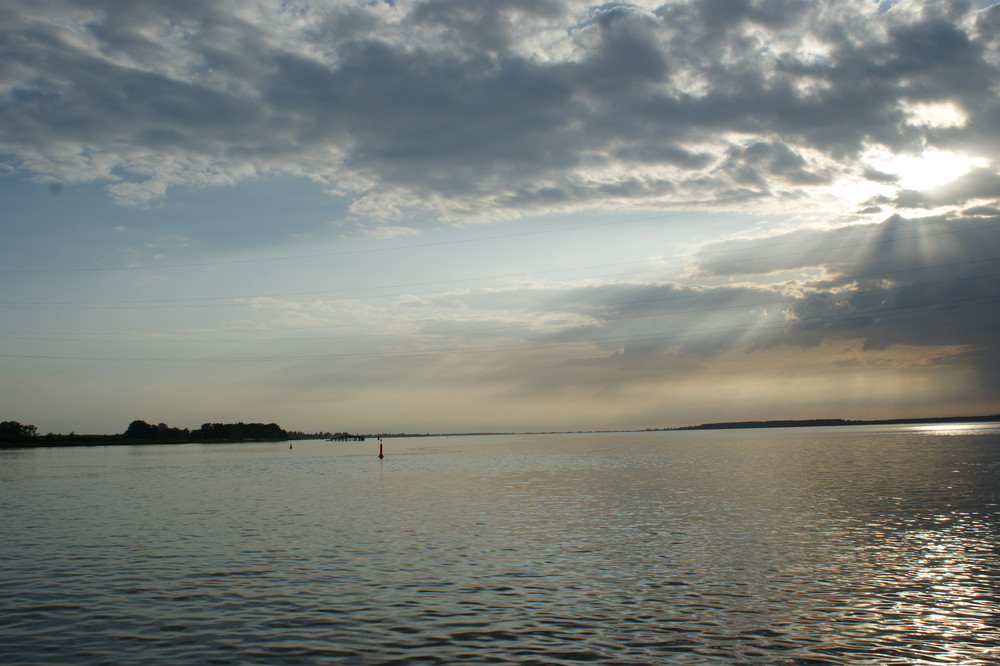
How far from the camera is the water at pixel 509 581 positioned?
1772 centimetres

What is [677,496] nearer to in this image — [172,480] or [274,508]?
[274,508]

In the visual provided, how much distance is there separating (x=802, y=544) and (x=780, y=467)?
6262 cm

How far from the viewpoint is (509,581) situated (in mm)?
25031

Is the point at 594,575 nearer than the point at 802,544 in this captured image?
Yes

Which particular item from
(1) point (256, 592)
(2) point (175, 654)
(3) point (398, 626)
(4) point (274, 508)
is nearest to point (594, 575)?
(3) point (398, 626)

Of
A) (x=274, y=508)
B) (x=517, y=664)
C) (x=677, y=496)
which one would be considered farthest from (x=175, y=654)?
(x=677, y=496)

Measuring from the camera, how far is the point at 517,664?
Result: 16234 millimetres

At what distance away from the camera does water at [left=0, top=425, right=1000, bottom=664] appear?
58.1 ft

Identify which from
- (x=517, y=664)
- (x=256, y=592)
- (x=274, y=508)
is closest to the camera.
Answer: (x=517, y=664)

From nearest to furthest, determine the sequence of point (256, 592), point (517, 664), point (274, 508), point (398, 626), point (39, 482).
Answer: point (517, 664) → point (398, 626) → point (256, 592) → point (274, 508) → point (39, 482)

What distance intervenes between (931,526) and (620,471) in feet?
170

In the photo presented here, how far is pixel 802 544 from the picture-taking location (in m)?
32.4

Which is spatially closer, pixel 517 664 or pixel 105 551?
pixel 517 664

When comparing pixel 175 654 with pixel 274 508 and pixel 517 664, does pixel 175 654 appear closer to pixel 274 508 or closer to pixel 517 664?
pixel 517 664
